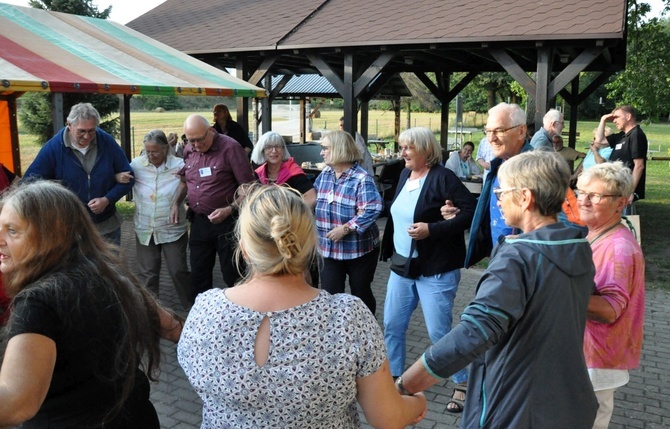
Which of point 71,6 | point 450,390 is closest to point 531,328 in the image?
point 450,390

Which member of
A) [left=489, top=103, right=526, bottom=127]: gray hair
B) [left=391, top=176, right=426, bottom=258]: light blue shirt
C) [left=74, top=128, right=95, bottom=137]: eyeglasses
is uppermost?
[left=489, top=103, right=526, bottom=127]: gray hair

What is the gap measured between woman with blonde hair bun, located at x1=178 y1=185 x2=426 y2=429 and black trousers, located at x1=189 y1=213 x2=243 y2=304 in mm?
3464

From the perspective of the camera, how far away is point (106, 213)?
16.9ft

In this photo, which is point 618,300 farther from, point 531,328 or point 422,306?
point 422,306

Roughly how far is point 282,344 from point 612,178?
175 centimetres

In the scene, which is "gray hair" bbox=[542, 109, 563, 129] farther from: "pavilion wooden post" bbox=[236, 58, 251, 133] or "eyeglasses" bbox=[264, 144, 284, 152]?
"pavilion wooden post" bbox=[236, 58, 251, 133]

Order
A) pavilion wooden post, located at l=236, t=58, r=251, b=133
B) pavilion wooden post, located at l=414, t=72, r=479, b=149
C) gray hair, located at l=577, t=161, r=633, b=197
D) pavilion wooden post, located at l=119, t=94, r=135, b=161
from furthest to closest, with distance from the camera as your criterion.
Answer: pavilion wooden post, located at l=414, t=72, r=479, b=149 < pavilion wooden post, located at l=119, t=94, r=135, b=161 < pavilion wooden post, located at l=236, t=58, r=251, b=133 < gray hair, located at l=577, t=161, r=633, b=197

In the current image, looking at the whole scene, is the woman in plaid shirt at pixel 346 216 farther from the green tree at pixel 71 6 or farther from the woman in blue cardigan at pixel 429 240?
the green tree at pixel 71 6

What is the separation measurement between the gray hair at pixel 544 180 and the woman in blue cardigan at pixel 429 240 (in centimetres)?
161

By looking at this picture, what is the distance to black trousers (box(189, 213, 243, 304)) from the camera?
5184mm

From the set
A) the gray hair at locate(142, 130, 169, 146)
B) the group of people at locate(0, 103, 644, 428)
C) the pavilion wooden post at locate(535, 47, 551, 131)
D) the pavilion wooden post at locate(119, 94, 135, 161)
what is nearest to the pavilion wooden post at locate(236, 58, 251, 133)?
the pavilion wooden post at locate(119, 94, 135, 161)

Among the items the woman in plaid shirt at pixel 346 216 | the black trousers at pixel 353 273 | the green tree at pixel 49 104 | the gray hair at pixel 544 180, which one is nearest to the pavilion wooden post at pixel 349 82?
the woman in plaid shirt at pixel 346 216

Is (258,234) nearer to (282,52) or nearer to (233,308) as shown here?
(233,308)

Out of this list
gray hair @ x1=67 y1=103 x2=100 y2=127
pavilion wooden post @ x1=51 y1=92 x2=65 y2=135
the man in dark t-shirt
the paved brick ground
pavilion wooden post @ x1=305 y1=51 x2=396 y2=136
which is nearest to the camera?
the paved brick ground
